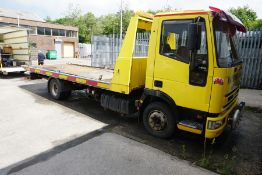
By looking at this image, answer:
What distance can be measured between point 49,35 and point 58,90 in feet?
99.0

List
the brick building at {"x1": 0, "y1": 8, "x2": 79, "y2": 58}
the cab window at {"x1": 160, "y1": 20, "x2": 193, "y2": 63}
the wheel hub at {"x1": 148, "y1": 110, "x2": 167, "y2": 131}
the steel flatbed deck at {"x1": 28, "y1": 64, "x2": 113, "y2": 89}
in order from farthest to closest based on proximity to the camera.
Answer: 1. the brick building at {"x1": 0, "y1": 8, "x2": 79, "y2": 58}
2. the steel flatbed deck at {"x1": 28, "y1": 64, "x2": 113, "y2": 89}
3. the wheel hub at {"x1": 148, "y1": 110, "x2": 167, "y2": 131}
4. the cab window at {"x1": 160, "y1": 20, "x2": 193, "y2": 63}

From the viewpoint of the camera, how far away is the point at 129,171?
386 cm

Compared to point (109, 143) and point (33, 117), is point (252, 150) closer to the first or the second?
point (109, 143)

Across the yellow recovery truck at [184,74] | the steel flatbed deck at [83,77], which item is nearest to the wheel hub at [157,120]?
the yellow recovery truck at [184,74]

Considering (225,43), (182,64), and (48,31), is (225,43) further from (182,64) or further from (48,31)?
(48,31)

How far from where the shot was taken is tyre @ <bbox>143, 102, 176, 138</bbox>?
4863 mm

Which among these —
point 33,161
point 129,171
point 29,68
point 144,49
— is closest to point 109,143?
point 129,171

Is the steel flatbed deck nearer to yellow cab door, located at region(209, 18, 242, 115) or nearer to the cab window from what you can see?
the cab window

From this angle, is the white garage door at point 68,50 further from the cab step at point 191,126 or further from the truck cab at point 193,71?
the cab step at point 191,126

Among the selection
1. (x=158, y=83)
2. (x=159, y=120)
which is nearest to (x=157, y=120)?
(x=159, y=120)

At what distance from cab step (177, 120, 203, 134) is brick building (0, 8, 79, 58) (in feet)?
100.0

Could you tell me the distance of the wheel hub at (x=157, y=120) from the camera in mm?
5008

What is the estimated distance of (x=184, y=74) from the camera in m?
4.41

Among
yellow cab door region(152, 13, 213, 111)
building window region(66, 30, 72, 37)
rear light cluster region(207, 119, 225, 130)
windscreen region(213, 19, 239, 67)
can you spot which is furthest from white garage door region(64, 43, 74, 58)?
rear light cluster region(207, 119, 225, 130)
